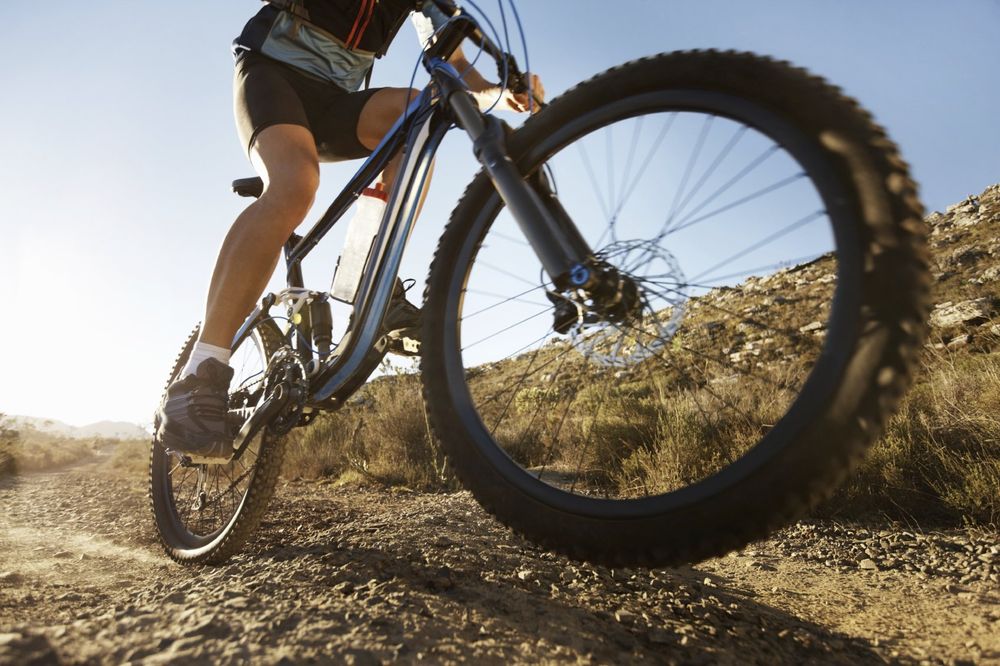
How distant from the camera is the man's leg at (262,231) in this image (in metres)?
2.01

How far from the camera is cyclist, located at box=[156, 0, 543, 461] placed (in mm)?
2014

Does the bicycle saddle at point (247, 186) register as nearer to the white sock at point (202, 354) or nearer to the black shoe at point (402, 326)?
the white sock at point (202, 354)

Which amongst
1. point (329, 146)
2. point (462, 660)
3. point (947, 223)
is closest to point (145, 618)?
point (462, 660)

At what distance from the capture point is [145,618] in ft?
3.93

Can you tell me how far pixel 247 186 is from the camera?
2.60 metres

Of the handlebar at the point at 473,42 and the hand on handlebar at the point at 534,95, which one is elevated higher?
the handlebar at the point at 473,42

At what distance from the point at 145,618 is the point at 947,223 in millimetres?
24148

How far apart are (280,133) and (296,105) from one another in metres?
0.17

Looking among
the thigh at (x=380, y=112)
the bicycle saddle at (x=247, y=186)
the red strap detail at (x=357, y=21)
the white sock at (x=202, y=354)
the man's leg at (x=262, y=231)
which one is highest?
the red strap detail at (x=357, y=21)

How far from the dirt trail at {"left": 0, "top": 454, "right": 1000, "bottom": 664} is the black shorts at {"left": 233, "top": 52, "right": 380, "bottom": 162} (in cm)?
162

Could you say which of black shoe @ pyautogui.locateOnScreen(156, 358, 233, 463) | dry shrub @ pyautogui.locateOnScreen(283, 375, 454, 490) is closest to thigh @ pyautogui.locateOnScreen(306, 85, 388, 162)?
black shoe @ pyautogui.locateOnScreen(156, 358, 233, 463)

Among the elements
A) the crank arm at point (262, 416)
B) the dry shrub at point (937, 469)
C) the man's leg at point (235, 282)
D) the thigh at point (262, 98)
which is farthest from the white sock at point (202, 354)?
the dry shrub at point (937, 469)

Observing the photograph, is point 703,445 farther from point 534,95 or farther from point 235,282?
point 235,282

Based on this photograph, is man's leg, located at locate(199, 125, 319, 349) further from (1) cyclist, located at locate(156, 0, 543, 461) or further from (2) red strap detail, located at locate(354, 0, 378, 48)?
(2) red strap detail, located at locate(354, 0, 378, 48)
